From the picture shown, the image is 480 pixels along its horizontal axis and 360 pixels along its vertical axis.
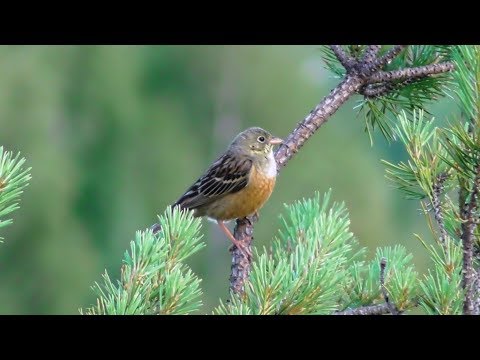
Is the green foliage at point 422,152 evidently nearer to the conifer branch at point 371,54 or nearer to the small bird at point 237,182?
the conifer branch at point 371,54

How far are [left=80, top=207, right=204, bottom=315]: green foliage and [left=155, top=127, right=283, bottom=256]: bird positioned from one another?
58.1 inches

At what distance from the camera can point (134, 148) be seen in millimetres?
19609

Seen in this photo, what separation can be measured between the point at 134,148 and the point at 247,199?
54.4ft

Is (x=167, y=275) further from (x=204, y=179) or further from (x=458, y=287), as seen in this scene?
(x=204, y=179)

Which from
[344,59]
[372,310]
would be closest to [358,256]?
[372,310]

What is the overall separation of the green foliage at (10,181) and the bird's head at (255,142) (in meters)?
2.07

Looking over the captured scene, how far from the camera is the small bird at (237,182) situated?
323 cm

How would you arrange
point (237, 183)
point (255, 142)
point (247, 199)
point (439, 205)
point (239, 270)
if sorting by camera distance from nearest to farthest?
point (439, 205) → point (239, 270) → point (247, 199) → point (237, 183) → point (255, 142)

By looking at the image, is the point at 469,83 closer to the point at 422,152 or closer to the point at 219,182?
the point at 422,152

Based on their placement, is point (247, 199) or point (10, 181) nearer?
point (10, 181)

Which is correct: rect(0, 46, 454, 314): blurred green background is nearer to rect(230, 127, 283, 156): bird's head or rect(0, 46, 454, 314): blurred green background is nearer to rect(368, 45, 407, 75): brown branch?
rect(230, 127, 283, 156): bird's head

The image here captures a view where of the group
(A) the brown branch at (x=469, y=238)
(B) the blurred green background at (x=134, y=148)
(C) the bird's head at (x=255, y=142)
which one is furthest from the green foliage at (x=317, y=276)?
(B) the blurred green background at (x=134, y=148)

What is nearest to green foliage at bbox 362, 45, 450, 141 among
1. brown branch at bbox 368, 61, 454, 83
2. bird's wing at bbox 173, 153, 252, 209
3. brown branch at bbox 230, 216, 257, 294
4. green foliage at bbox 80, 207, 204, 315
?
brown branch at bbox 368, 61, 454, 83
